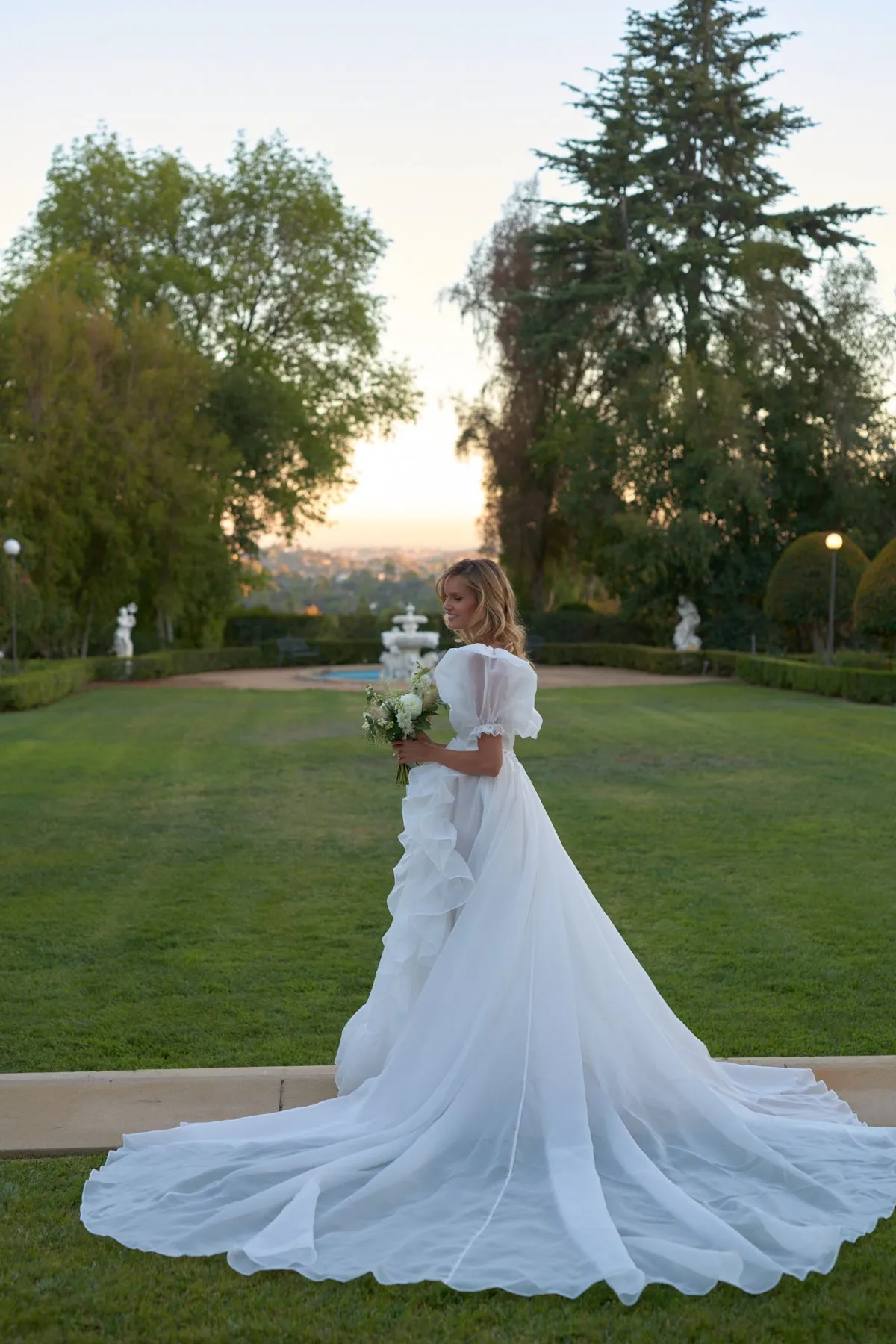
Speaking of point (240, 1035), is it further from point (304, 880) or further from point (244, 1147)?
point (304, 880)

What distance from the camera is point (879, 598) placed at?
76.5 feet

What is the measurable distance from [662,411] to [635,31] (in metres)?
11.8

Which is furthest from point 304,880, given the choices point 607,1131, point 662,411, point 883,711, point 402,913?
point 662,411

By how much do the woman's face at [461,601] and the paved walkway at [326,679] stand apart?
72.7 ft

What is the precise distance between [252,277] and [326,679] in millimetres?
18462

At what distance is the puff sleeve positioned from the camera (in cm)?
380

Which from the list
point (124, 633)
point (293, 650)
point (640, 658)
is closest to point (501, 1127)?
point (124, 633)

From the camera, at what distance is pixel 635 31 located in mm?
36219

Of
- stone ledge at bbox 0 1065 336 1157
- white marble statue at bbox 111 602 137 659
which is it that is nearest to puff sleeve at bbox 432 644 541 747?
stone ledge at bbox 0 1065 336 1157

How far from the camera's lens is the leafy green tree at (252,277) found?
3941 centimetres

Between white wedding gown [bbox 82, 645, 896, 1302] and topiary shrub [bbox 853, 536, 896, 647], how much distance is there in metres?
20.5

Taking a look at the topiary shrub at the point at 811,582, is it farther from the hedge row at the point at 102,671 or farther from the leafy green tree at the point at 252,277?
the leafy green tree at the point at 252,277

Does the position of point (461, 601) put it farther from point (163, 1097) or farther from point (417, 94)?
point (417, 94)

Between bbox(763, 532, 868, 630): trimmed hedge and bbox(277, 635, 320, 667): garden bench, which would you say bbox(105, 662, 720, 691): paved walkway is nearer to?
bbox(277, 635, 320, 667): garden bench
